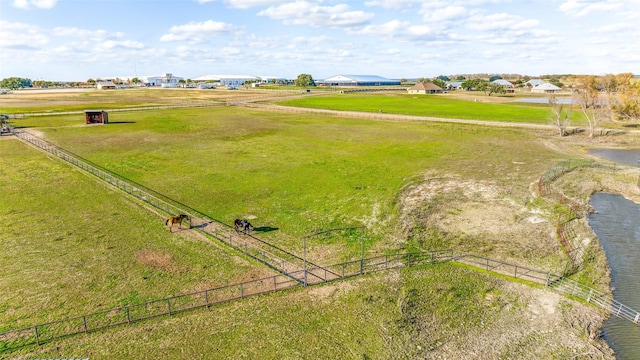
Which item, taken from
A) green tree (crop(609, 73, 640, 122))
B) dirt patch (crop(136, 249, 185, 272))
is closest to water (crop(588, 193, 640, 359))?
dirt patch (crop(136, 249, 185, 272))

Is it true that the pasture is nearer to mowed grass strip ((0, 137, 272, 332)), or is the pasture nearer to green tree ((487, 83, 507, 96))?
mowed grass strip ((0, 137, 272, 332))

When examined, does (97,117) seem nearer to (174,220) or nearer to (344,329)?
(174,220)

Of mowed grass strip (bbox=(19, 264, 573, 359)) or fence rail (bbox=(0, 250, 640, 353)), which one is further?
fence rail (bbox=(0, 250, 640, 353))

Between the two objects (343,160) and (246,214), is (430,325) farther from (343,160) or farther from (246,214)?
(343,160)

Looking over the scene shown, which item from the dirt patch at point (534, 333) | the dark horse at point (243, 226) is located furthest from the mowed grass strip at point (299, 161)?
the dirt patch at point (534, 333)

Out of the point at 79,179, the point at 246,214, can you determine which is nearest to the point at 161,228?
the point at 246,214
